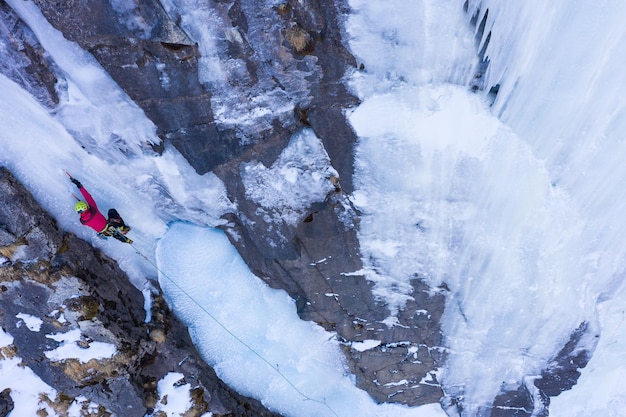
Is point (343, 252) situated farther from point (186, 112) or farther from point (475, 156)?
point (186, 112)

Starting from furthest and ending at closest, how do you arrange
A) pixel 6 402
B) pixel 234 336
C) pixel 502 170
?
pixel 234 336 → pixel 6 402 → pixel 502 170

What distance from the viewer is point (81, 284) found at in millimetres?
4516

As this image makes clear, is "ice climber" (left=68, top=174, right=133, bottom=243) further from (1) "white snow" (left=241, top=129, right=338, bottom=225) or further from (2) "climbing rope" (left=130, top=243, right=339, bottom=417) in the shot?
(1) "white snow" (left=241, top=129, right=338, bottom=225)

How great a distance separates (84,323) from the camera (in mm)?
4645

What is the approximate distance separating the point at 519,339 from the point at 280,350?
10.3ft

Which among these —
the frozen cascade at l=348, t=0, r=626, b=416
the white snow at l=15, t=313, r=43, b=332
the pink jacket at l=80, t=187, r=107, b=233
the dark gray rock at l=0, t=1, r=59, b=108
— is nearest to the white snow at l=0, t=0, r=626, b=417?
the frozen cascade at l=348, t=0, r=626, b=416

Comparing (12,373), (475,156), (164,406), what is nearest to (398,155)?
(475,156)

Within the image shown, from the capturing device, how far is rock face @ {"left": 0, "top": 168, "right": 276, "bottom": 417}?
433cm

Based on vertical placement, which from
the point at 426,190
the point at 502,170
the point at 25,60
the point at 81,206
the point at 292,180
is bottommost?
the point at 81,206

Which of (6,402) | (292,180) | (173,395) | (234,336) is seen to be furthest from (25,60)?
(173,395)

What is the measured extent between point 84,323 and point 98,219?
4.41 ft

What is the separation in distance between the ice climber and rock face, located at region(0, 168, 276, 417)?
433 millimetres

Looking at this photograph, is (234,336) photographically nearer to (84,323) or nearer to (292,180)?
(84,323)

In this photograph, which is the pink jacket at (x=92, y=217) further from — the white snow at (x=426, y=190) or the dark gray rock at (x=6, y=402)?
the dark gray rock at (x=6, y=402)
